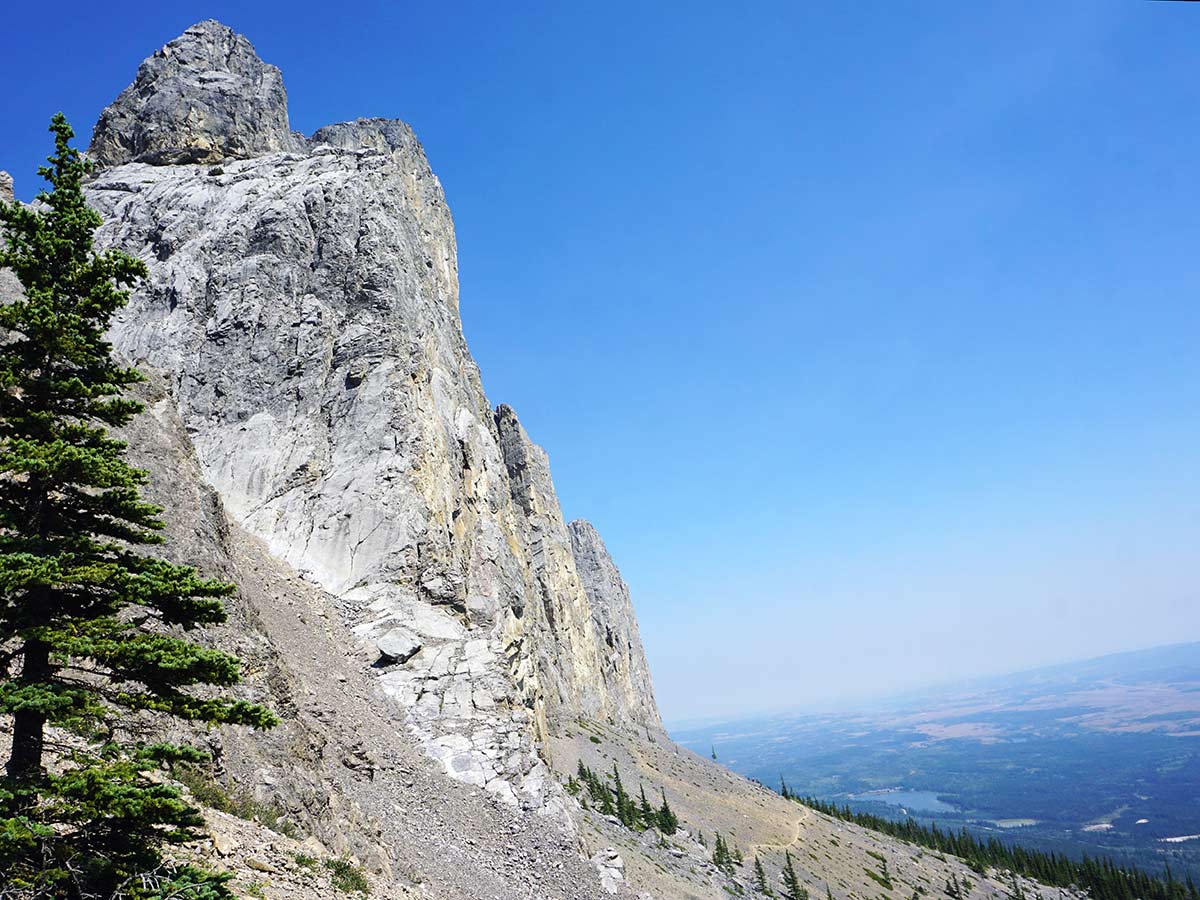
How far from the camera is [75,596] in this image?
1036 cm

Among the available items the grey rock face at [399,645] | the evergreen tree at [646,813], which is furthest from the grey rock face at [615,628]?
the grey rock face at [399,645]

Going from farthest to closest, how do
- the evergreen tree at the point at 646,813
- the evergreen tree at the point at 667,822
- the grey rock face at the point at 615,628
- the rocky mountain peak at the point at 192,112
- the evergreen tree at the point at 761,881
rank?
the grey rock face at the point at 615,628 → the rocky mountain peak at the point at 192,112 → the evergreen tree at the point at 667,822 → the evergreen tree at the point at 646,813 → the evergreen tree at the point at 761,881

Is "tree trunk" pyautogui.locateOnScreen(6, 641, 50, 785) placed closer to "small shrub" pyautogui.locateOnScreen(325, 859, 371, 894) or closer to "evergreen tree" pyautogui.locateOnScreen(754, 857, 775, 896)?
"small shrub" pyautogui.locateOnScreen(325, 859, 371, 894)

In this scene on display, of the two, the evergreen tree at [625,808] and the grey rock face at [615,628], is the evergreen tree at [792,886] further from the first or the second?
the grey rock face at [615,628]

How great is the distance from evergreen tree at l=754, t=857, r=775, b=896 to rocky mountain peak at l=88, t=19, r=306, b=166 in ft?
322

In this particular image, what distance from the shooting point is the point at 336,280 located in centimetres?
6388

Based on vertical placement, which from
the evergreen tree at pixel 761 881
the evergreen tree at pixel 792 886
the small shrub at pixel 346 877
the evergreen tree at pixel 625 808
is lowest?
the evergreen tree at pixel 792 886

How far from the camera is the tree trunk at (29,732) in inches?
359

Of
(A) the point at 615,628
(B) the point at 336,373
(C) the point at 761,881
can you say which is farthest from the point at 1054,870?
(B) the point at 336,373

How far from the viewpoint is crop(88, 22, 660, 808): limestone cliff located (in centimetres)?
4394

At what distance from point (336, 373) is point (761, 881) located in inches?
2353

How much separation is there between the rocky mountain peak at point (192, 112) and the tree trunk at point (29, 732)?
89263mm

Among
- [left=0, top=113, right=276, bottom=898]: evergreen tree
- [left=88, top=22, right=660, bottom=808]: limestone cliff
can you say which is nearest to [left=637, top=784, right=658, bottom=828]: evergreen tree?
[left=88, top=22, right=660, bottom=808]: limestone cliff

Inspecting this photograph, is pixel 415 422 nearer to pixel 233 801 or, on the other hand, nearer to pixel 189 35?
pixel 233 801
